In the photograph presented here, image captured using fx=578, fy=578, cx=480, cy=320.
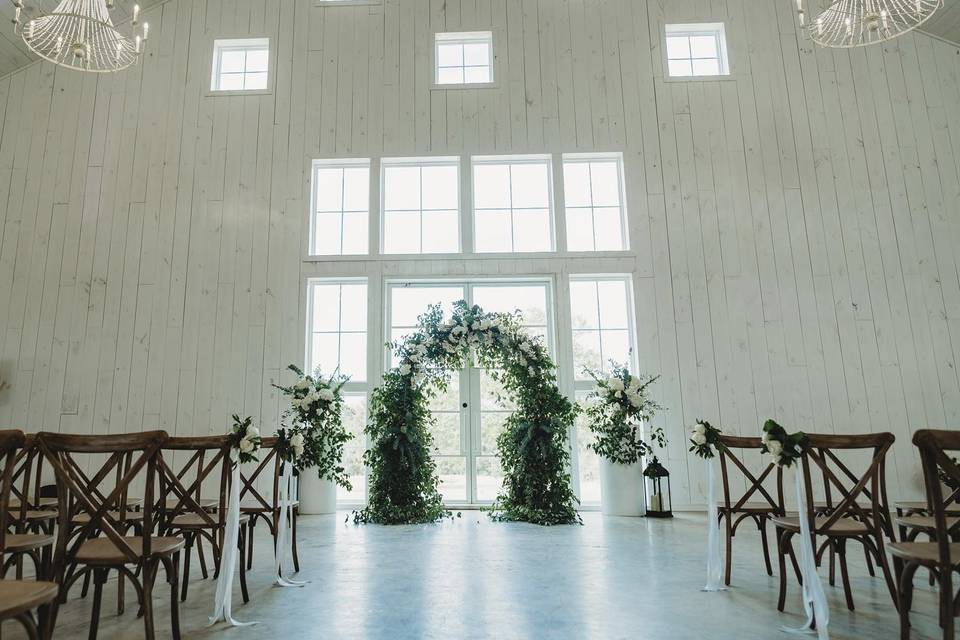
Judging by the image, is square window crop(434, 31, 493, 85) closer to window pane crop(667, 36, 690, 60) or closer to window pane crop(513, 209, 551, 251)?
window pane crop(513, 209, 551, 251)

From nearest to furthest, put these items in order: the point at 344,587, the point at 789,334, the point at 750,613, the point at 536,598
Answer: the point at 750,613 → the point at 536,598 → the point at 344,587 → the point at 789,334

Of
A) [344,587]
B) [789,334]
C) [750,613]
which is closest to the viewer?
[750,613]

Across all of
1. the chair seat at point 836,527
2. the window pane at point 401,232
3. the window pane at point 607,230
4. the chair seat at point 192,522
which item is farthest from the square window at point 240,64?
the chair seat at point 836,527

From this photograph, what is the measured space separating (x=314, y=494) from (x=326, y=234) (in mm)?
2774

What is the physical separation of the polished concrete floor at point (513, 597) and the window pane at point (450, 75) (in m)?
5.00

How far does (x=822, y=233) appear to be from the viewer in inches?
241

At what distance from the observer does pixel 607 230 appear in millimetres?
6379

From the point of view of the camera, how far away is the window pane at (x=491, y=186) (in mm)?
6484

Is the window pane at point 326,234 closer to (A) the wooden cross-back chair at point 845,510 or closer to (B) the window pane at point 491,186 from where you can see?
(B) the window pane at point 491,186

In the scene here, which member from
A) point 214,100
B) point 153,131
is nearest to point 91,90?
point 153,131

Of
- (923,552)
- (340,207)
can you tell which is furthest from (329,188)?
(923,552)

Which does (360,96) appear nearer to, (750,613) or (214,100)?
(214,100)

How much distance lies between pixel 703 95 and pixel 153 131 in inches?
244

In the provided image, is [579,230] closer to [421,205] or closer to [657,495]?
[421,205]
